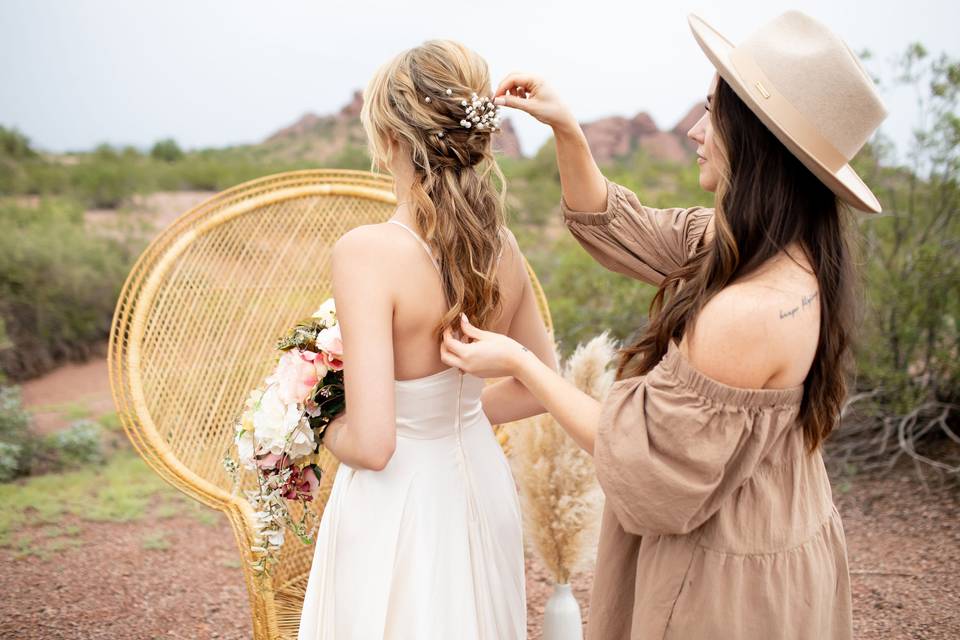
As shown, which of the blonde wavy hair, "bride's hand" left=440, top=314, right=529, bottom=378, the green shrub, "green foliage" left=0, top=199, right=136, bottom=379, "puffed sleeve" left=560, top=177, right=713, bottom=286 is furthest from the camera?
"green foliage" left=0, top=199, right=136, bottom=379

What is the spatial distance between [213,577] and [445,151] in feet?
9.44

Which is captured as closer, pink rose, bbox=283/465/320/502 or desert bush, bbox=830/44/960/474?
pink rose, bbox=283/465/320/502

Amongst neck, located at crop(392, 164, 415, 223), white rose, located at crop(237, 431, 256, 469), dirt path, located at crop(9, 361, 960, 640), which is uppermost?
Result: neck, located at crop(392, 164, 415, 223)

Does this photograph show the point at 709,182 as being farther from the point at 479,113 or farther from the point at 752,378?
the point at 479,113

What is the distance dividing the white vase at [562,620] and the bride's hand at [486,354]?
123cm

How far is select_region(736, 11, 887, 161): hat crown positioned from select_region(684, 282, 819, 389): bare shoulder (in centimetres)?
30

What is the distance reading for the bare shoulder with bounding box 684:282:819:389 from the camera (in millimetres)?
1241

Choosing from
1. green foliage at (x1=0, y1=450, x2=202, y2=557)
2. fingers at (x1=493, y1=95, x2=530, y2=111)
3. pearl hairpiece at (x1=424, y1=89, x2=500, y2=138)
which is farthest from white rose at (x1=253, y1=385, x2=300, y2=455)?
green foliage at (x1=0, y1=450, x2=202, y2=557)

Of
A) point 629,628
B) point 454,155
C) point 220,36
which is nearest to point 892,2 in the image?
point 454,155

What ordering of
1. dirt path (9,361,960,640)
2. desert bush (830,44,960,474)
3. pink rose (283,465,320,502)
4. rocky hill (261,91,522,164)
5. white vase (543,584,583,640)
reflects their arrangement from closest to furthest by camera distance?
pink rose (283,465,320,502) → white vase (543,584,583,640) → dirt path (9,361,960,640) → desert bush (830,44,960,474) → rocky hill (261,91,522,164)

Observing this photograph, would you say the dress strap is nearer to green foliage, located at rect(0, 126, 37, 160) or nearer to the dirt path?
the dirt path

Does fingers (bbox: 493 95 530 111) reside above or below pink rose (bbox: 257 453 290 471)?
above

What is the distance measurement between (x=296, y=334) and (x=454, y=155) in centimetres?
58

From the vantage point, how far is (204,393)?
2641mm
